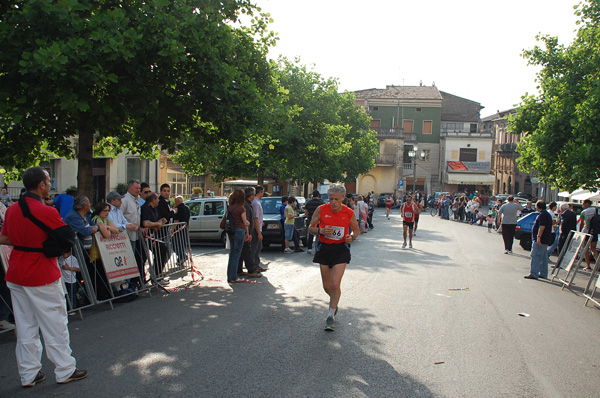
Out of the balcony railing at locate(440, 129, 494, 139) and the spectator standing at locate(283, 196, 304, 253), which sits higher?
the balcony railing at locate(440, 129, 494, 139)

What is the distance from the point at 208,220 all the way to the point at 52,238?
13606mm

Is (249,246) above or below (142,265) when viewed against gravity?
above

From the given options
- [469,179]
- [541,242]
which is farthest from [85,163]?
[469,179]

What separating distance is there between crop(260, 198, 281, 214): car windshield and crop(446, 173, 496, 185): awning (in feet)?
185

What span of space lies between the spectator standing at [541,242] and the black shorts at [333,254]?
7.33 metres

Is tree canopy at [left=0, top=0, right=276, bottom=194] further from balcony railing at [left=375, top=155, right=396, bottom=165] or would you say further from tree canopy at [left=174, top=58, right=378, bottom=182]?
balcony railing at [left=375, top=155, right=396, bottom=165]

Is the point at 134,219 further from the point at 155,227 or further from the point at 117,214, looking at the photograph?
the point at 117,214

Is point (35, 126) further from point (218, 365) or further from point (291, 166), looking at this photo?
point (291, 166)

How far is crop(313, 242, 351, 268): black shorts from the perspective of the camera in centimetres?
732

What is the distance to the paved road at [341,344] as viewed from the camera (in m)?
5.01

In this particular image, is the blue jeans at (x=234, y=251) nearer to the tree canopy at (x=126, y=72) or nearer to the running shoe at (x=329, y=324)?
the tree canopy at (x=126, y=72)

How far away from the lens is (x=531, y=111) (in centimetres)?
2016

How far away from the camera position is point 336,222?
7348mm

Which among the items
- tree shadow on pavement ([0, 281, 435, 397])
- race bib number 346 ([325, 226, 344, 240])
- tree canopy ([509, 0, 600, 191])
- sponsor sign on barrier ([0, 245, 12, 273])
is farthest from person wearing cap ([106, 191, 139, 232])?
tree canopy ([509, 0, 600, 191])
